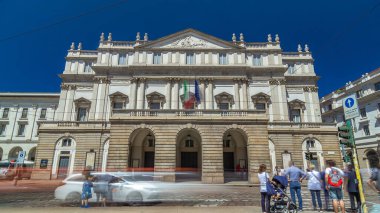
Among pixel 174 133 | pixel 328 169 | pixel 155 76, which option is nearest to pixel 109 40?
pixel 155 76

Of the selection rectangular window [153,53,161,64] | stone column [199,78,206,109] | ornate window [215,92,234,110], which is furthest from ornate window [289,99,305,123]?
rectangular window [153,53,161,64]

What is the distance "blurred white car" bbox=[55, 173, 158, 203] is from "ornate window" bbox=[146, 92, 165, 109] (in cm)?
1955

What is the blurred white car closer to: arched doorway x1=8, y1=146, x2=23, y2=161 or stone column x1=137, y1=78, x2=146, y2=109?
stone column x1=137, y1=78, x2=146, y2=109

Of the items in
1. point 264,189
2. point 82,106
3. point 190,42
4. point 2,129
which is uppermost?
point 190,42

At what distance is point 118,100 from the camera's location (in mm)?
30766

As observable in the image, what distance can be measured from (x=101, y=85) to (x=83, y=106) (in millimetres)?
3614

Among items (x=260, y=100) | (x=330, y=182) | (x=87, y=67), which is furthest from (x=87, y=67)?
(x=330, y=182)

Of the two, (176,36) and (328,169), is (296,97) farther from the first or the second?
(328,169)

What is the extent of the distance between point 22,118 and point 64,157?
948 inches

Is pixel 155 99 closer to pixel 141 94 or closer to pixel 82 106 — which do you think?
pixel 141 94

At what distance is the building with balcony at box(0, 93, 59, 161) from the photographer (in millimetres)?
42906

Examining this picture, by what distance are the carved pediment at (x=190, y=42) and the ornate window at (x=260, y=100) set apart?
7.38 meters

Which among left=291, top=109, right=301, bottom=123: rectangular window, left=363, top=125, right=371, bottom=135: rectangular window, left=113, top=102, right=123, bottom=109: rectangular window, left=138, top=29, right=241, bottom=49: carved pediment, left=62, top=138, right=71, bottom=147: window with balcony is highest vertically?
left=138, top=29, right=241, bottom=49: carved pediment

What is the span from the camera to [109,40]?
110ft
